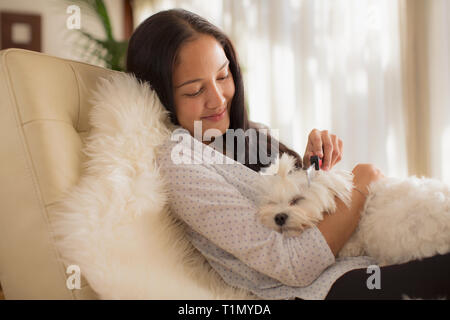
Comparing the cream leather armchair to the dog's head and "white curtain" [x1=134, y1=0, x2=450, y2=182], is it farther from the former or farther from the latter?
"white curtain" [x1=134, y1=0, x2=450, y2=182]

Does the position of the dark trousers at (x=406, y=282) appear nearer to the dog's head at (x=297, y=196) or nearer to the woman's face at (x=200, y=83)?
the dog's head at (x=297, y=196)

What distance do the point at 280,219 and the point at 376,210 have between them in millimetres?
284

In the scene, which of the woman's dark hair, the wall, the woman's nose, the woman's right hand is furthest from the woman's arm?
the wall

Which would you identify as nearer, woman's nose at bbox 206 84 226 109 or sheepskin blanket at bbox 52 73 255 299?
sheepskin blanket at bbox 52 73 255 299

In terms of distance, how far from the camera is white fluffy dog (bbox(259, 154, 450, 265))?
3.07 ft

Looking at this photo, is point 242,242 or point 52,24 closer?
point 242,242

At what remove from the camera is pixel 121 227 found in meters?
0.93

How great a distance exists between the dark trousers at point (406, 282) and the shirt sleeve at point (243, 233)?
77 mm

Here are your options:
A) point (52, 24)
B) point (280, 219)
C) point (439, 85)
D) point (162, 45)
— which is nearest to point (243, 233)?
point (280, 219)

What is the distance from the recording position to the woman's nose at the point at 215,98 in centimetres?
121

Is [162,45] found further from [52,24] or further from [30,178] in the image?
[52,24]

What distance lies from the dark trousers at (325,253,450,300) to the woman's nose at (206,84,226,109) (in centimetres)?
66

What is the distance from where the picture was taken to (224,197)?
979 millimetres
